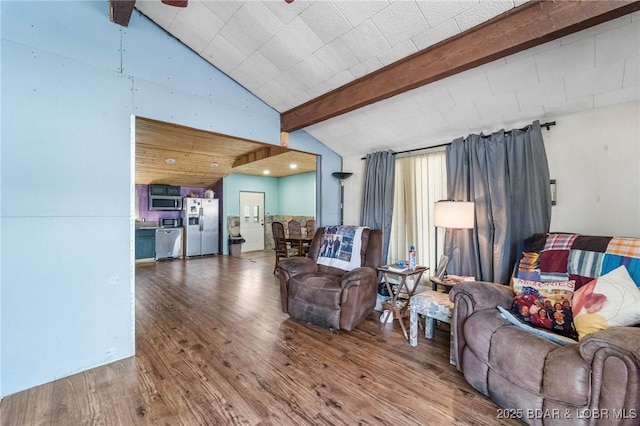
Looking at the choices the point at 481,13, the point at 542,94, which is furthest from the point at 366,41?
the point at 542,94

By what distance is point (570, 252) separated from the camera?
1.97 metres

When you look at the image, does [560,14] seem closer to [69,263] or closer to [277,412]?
[277,412]

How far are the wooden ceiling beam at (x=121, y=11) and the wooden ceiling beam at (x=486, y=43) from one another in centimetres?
185

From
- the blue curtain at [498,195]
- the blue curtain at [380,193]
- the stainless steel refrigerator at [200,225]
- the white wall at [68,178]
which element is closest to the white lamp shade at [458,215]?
the blue curtain at [498,195]

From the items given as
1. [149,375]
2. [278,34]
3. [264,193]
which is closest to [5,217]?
[149,375]

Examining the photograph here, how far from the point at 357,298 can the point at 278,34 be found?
2508mm

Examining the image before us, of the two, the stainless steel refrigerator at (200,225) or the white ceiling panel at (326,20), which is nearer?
the white ceiling panel at (326,20)

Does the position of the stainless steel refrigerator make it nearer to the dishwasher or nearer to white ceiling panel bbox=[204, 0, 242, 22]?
the dishwasher

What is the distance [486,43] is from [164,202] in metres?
7.30

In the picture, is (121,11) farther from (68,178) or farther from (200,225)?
(200,225)

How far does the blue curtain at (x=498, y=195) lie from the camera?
8.02ft

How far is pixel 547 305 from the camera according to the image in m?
1.85

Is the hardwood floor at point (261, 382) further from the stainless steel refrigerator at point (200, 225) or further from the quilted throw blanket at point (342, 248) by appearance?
the stainless steel refrigerator at point (200, 225)

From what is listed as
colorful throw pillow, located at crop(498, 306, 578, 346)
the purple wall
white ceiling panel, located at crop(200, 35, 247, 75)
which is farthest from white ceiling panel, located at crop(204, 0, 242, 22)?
the purple wall
